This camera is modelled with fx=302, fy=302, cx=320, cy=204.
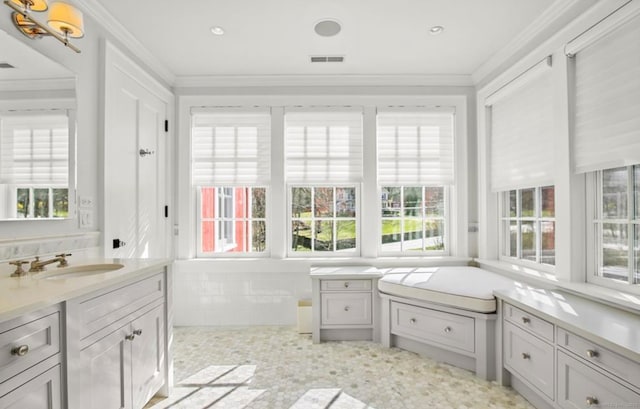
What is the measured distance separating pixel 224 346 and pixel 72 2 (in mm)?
2803

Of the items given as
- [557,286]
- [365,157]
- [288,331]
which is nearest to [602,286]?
[557,286]

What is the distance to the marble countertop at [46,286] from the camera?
3.30 feet

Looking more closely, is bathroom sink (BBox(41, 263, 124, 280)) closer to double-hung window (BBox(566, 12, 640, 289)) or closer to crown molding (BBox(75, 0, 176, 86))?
crown molding (BBox(75, 0, 176, 86))

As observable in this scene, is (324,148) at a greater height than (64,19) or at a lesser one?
lesser

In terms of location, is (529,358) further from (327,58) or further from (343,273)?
(327,58)

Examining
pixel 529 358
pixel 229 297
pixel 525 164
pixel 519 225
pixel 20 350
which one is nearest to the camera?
pixel 20 350

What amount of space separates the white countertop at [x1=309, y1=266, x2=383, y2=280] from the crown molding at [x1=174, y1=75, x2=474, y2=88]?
1.92m

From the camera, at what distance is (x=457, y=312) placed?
7.44 ft

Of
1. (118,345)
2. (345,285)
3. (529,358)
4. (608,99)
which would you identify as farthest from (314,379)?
(608,99)

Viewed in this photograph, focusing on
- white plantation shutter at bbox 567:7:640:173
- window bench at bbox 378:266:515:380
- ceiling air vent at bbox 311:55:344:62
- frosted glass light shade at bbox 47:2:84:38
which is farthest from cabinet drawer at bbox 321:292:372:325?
frosted glass light shade at bbox 47:2:84:38

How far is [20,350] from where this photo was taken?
3.24 feet

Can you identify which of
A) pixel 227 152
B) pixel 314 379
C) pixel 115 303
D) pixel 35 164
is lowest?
pixel 314 379

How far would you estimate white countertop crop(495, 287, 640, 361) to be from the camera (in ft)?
4.39

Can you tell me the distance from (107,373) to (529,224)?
318cm
